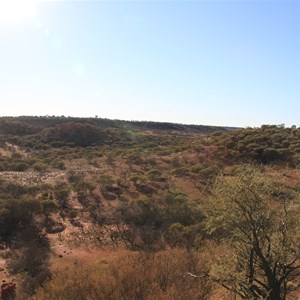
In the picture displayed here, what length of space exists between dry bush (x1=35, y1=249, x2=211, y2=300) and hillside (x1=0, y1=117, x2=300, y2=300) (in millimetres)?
38

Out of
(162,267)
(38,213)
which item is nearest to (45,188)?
(38,213)

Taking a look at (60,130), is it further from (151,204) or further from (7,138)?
(151,204)

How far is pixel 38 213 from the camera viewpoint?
2414 cm

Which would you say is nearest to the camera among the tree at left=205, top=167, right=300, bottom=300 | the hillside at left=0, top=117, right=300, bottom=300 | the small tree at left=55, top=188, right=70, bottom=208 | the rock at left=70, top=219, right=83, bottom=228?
the tree at left=205, top=167, right=300, bottom=300

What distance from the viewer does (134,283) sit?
12.0 m

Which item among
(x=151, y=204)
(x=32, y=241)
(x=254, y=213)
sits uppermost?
(x=254, y=213)

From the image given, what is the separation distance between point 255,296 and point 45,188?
78.7 ft

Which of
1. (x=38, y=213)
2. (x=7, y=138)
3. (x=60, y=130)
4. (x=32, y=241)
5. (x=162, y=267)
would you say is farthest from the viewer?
(x=60, y=130)

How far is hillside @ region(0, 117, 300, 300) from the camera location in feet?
39.2

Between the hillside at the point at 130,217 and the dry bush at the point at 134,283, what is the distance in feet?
0.13

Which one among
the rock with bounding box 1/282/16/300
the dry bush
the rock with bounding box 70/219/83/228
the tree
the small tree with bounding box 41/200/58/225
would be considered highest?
the tree

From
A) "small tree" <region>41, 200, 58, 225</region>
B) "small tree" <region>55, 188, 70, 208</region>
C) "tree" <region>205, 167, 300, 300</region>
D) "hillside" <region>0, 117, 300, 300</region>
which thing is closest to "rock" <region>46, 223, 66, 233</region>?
"hillside" <region>0, 117, 300, 300</region>

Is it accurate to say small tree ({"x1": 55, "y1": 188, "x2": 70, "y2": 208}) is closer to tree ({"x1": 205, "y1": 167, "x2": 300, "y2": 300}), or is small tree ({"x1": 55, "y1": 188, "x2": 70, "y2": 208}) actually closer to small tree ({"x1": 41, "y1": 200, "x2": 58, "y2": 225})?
small tree ({"x1": 41, "y1": 200, "x2": 58, "y2": 225})

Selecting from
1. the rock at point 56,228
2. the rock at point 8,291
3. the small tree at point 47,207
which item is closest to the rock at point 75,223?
the rock at point 56,228
